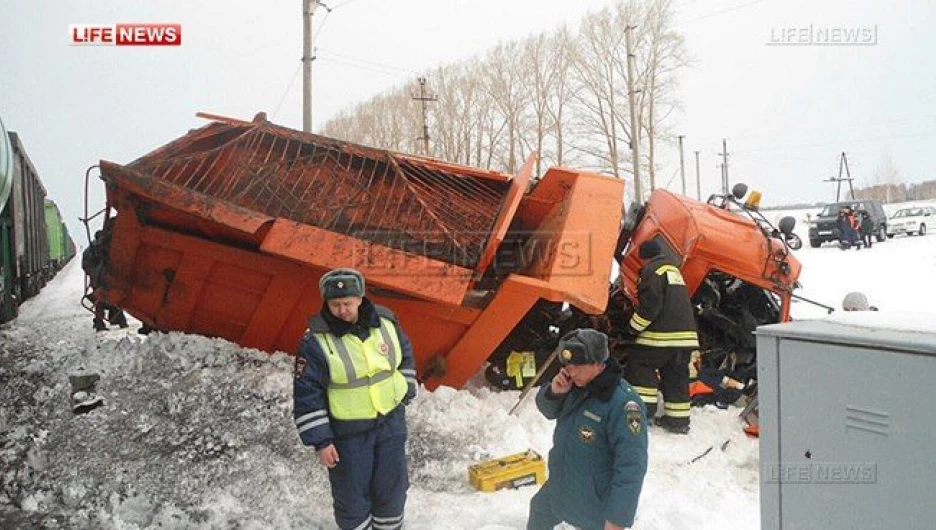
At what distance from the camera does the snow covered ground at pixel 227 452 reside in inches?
119

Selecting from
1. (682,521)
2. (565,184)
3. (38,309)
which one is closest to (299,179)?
(565,184)

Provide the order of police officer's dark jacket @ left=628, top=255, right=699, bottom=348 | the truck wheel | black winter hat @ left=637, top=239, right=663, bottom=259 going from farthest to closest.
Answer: the truck wheel < black winter hat @ left=637, top=239, right=663, bottom=259 < police officer's dark jacket @ left=628, top=255, right=699, bottom=348

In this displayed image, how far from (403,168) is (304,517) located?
7.85 feet

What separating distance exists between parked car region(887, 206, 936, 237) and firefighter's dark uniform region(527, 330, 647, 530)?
27358 mm

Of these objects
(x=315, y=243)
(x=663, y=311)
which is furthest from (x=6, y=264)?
(x=663, y=311)

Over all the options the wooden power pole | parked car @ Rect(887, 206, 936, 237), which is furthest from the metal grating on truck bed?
parked car @ Rect(887, 206, 936, 237)

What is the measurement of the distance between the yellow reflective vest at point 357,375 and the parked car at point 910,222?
2765cm

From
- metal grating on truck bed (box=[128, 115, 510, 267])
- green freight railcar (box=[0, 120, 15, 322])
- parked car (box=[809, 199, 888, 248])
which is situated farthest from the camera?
parked car (box=[809, 199, 888, 248])

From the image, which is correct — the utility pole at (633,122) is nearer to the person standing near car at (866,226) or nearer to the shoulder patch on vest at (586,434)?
the person standing near car at (866,226)

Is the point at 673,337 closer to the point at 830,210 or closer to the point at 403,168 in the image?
the point at 403,168

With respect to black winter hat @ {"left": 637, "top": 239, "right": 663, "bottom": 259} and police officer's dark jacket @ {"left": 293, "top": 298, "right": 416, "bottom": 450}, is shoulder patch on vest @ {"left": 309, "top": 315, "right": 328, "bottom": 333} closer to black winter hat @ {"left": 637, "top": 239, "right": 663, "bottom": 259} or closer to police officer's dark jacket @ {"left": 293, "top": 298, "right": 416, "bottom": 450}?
police officer's dark jacket @ {"left": 293, "top": 298, "right": 416, "bottom": 450}

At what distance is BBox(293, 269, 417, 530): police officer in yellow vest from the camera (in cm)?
248

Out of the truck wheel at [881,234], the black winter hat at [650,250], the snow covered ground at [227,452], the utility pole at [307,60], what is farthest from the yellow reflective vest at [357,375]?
the truck wheel at [881,234]

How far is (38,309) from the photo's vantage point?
9.90 meters
